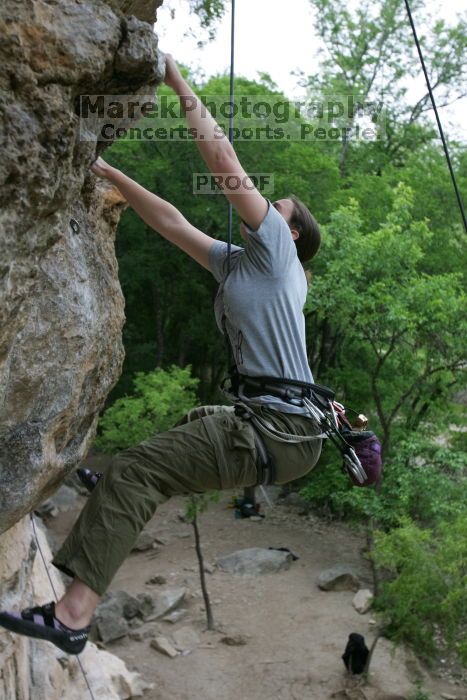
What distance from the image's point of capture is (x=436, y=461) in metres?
14.0

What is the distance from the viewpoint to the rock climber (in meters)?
3.06

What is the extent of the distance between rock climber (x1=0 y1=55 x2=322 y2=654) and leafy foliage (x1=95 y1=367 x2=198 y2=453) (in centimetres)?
980

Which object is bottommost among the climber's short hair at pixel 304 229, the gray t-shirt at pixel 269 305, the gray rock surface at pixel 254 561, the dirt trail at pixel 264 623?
the dirt trail at pixel 264 623

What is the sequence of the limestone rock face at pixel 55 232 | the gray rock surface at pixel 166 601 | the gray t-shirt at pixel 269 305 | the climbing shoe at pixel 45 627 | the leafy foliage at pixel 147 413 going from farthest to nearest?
the gray rock surface at pixel 166 601 < the leafy foliage at pixel 147 413 < the gray t-shirt at pixel 269 305 < the climbing shoe at pixel 45 627 < the limestone rock face at pixel 55 232

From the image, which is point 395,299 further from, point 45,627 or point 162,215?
point 45,627

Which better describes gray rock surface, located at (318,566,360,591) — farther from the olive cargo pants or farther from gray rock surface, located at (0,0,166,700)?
the olive cargo pants

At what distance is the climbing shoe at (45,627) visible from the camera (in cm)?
296

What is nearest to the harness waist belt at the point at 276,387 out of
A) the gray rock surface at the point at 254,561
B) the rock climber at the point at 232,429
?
the rock climber at the point at 232,429

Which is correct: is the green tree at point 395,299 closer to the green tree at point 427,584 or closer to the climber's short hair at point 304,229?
the green tree at point 427,584

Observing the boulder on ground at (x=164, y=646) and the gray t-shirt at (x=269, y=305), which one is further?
the boulder on ground at (x=164, y=646)

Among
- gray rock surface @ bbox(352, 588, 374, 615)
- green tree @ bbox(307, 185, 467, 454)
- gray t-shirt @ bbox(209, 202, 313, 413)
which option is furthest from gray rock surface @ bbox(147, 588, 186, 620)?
gray t-shirt @ bbox(209, 202, 313, 413)

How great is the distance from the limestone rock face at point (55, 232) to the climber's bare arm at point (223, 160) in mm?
303

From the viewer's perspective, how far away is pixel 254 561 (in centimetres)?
1575

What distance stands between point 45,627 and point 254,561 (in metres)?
13.2
